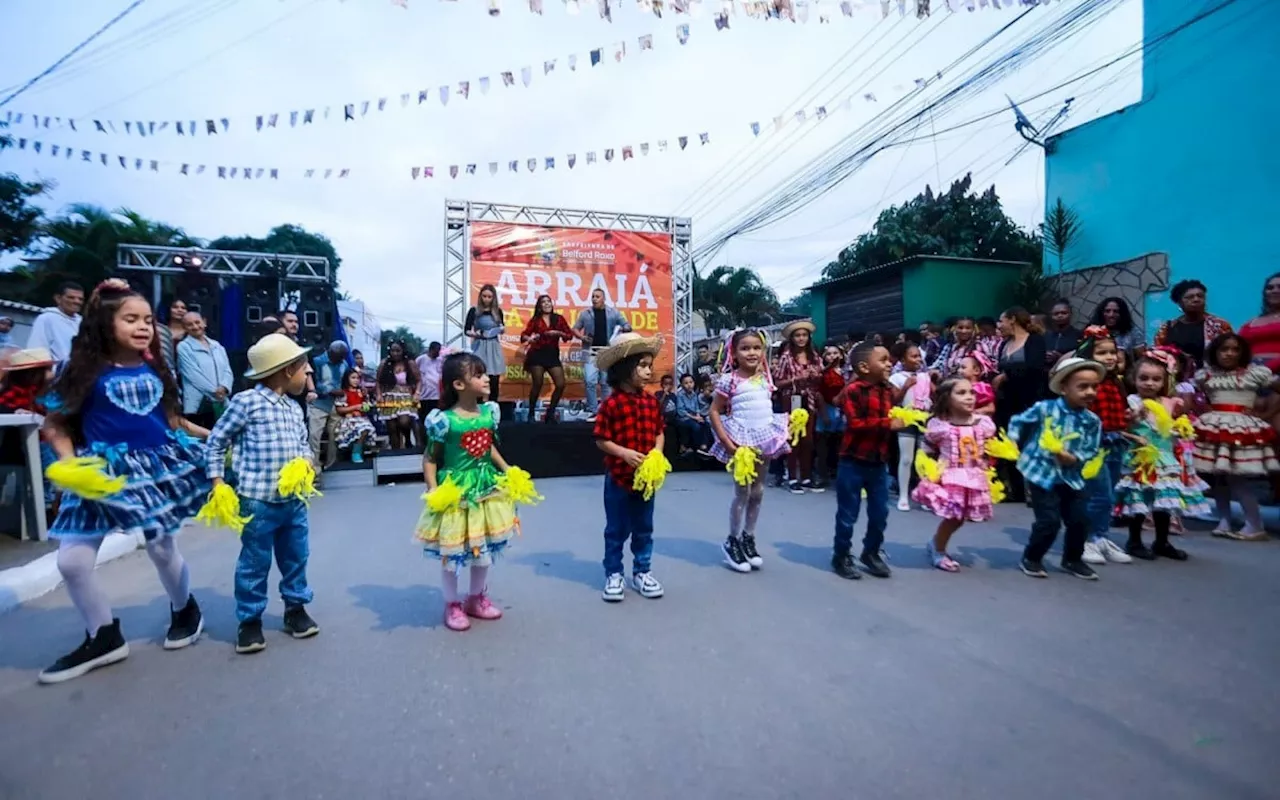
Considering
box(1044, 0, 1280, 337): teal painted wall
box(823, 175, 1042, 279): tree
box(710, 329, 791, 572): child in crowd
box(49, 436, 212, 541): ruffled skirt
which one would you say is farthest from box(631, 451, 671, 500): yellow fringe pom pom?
box(823, 175, 1042, 279): tree

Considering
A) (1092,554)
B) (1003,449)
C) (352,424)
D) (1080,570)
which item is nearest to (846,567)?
(1003,449)

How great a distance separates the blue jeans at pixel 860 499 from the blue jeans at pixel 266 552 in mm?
3109

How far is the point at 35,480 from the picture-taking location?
17.7ft

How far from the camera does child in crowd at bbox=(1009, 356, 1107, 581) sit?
171 inches

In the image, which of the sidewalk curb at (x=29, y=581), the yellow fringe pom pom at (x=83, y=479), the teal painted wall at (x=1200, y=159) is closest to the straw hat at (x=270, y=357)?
the yellow fringe pom pom at (x=83, y=479)

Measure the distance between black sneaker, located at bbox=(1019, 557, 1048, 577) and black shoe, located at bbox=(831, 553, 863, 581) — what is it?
1.04 metres

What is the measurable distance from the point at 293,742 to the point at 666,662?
4.79ft

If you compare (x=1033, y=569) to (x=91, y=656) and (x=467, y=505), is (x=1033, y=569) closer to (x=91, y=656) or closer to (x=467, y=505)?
(x=467, y=505)

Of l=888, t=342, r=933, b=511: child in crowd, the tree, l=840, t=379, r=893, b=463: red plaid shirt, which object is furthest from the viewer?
the tree

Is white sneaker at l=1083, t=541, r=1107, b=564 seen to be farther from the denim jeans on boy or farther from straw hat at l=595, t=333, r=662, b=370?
straw hat at l=595, t=333, r=662, b=370

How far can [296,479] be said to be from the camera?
3223 mm

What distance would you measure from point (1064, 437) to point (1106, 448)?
778 mm

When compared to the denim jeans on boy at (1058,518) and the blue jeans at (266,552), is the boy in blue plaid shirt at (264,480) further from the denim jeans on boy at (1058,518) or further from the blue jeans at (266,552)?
the denim jeans on boy at (1058,518)

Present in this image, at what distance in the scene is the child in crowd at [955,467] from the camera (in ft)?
14.8
